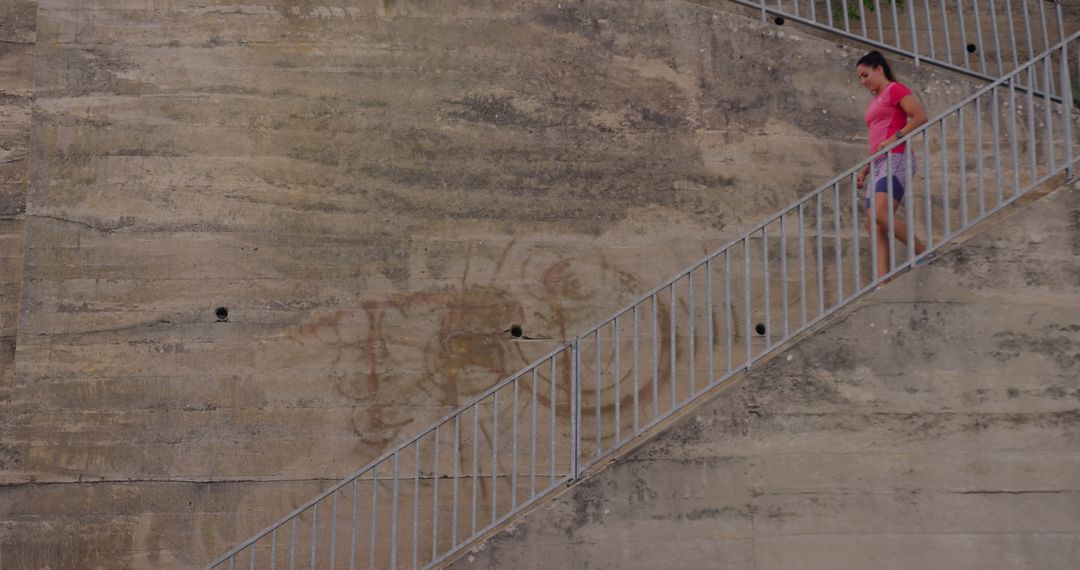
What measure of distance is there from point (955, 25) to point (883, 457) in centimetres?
441

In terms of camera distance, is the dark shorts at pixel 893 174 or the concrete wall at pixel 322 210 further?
the concrete wall at pixel 322 210

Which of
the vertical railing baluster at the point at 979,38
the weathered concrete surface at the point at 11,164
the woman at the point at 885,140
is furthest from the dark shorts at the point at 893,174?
the weathered concrete surface at the point at 11,164

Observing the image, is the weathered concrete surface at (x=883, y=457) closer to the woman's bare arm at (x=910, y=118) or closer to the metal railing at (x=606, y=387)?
the woman's bare arm at (x=910, y=118)

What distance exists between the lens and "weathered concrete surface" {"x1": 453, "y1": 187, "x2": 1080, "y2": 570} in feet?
20.2

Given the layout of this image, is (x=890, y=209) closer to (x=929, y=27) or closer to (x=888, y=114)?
(x=888, y=114)

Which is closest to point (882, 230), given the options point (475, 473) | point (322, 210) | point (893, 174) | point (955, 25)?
point (893, 174)

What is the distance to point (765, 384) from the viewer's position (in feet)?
20.4

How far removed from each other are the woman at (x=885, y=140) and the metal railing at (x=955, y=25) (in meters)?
1.67

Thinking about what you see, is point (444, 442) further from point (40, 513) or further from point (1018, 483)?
point (1018, 483)

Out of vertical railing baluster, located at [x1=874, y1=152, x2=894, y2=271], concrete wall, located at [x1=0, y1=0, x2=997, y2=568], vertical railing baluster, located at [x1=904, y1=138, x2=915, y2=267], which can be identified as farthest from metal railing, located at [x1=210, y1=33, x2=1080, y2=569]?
vertical railing baluster, located at [x1=874, y1=152, x2=894, y2=271]

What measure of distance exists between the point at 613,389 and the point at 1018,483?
300 centimetres

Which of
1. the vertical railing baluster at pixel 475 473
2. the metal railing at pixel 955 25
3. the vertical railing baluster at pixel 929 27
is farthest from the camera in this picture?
the metal railing at pixel 955 25

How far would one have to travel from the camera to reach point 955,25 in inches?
362

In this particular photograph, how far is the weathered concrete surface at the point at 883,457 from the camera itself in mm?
6145
